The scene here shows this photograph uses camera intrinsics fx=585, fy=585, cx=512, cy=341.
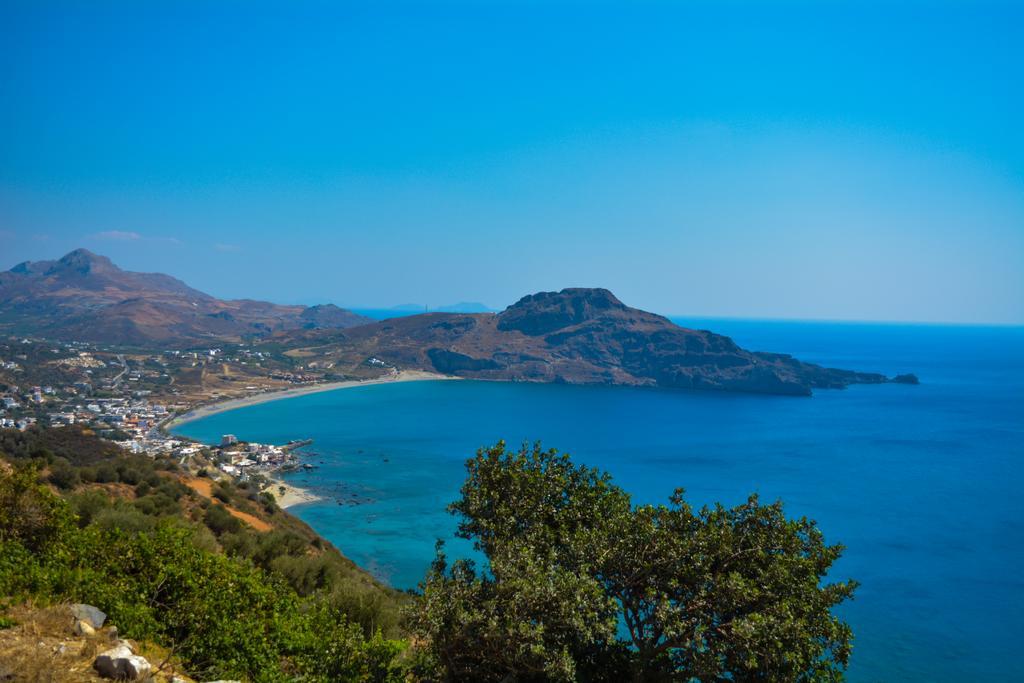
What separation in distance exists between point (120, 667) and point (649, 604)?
25.6ft

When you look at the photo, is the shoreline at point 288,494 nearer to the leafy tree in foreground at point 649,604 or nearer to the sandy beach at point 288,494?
the sandy beach at point 288,494

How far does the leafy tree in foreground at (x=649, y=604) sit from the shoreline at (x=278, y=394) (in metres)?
98.7

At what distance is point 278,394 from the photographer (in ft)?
442

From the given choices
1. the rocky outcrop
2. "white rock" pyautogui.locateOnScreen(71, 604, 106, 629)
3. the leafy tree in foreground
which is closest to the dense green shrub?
"white rock" pyautogui.locateOnScreen(71, 604, 106, 629)

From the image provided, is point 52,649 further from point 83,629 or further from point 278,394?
point 278,394

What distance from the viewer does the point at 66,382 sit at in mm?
113312

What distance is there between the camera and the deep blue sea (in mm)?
39781

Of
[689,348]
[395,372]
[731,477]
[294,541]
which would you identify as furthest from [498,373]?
[294,541]

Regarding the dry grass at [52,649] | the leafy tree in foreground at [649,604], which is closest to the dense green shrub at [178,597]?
the dry grass at [52,649]

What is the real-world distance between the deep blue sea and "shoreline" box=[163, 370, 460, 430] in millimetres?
3998

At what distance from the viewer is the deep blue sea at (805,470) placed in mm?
39781

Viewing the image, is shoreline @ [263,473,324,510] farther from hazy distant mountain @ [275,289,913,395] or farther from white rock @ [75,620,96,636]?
hazy distant mountain @ [275,289,913,395]

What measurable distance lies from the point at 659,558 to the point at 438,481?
63643mm

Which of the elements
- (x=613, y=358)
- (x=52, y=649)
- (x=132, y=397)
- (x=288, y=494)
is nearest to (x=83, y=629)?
(x=52, y=649)
